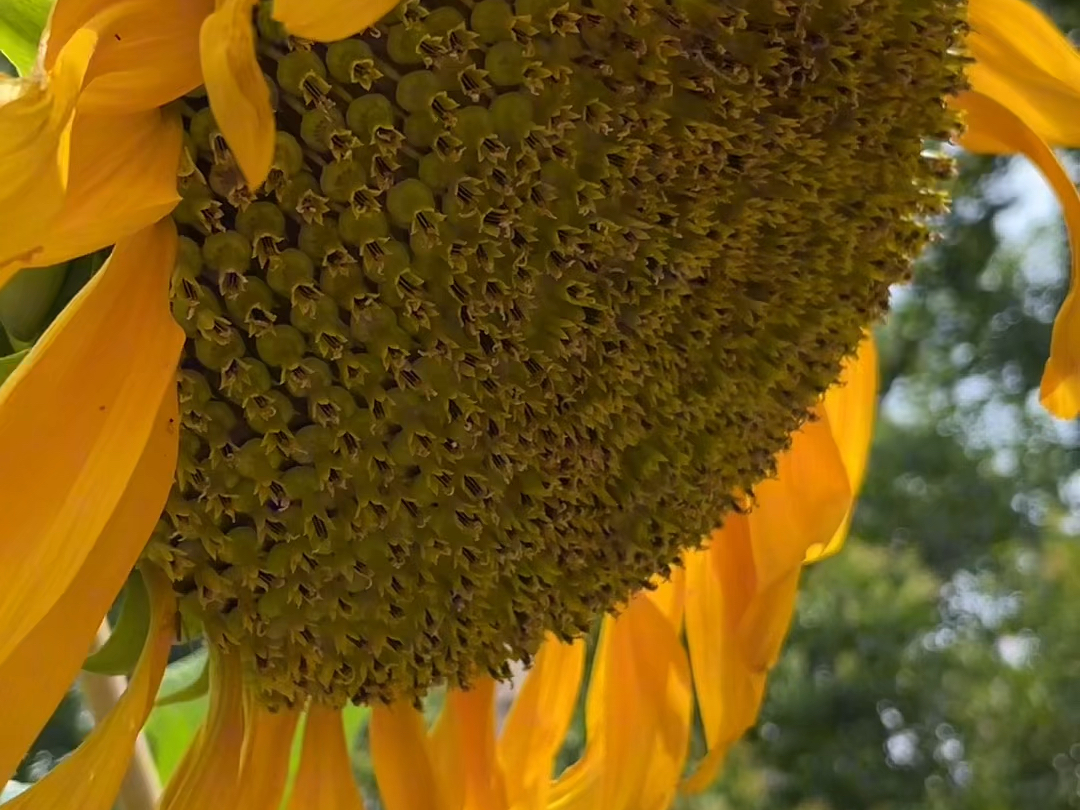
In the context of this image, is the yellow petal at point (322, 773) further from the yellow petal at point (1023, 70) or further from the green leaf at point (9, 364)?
the yellow petal at point (1023, 70)

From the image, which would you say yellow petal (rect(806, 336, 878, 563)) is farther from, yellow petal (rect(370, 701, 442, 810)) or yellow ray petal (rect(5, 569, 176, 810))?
yellow ray petal (rect(5, 569, 176, 810))

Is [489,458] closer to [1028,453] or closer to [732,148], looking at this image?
[732,148]

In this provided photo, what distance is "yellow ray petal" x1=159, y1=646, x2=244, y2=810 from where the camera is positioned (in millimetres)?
586

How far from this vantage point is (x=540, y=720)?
0.76m

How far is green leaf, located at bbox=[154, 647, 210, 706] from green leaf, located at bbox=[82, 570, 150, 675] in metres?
0.03

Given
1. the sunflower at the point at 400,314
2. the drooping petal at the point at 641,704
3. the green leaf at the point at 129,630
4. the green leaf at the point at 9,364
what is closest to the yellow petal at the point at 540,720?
the drooping petal at the point at 641,704

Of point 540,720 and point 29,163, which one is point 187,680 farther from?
point 29,163

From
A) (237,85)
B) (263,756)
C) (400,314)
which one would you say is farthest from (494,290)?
(263,756)

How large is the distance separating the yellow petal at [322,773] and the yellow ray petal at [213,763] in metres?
0.05

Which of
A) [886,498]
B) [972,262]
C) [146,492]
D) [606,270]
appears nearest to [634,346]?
[606,270]

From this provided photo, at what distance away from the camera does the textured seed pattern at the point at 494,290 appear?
0.48 metres

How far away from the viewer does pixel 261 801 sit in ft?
1.97

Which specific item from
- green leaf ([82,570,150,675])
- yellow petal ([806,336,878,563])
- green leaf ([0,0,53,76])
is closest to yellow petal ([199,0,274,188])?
green leaf ([0,0,53,76])

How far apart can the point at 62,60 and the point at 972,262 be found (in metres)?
4.85
